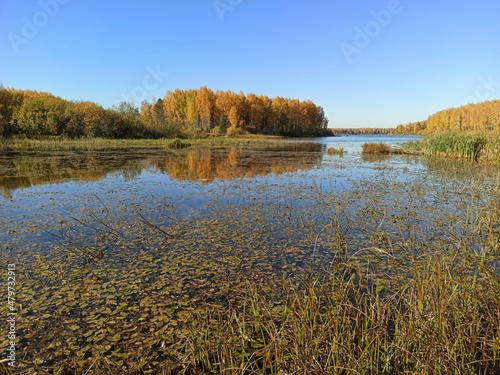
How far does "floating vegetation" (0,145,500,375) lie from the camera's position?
2.40m

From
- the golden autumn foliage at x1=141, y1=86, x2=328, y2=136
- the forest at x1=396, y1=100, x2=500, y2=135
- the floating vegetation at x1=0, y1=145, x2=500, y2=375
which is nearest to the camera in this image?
the floating vegetation at x1=0, y1=145, x2=500, y2=375

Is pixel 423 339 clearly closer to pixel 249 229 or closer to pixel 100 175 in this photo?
pixel 249 229

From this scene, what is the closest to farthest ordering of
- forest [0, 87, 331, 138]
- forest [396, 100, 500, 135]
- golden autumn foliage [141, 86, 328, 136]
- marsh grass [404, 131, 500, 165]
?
marsh grass [404, 131, 500, 165] < forest [0, 87, 331, 138] < golden autumn foliage [141, 86, 328, 136] < forest [396, 100, 500, 135]

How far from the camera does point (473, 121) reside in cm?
8431

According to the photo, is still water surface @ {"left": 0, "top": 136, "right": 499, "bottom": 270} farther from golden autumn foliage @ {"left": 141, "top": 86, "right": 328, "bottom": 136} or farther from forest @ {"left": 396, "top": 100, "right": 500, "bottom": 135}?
forest @ {"left": 396, "top": 100, "right": 500, "bottom": 135}

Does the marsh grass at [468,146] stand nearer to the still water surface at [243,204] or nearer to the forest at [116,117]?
the still water surface at [243,204]

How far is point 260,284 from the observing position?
408 centimetres

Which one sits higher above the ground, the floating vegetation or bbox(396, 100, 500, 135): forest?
bbox(396, 100, 500, 135): forest

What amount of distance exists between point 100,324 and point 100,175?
39.2 feet

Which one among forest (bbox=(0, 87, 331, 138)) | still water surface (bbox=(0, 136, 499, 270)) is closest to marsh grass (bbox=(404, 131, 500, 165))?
still water surface (bbox=(0, 136, 499, 270))

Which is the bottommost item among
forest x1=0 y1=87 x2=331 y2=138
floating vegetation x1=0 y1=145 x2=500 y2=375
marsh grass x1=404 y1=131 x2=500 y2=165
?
floating vegetation x1=0 y1=145 x2=500 y2=375

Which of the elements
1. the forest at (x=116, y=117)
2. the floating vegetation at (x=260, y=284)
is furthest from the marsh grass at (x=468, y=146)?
the forest at (x=116, y=117)

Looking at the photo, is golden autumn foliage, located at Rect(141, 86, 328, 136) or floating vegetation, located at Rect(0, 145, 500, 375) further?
golden autumn foliage, located at Rect(141, 86, 328, 136)

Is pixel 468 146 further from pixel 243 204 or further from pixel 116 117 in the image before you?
pixel 116 117
